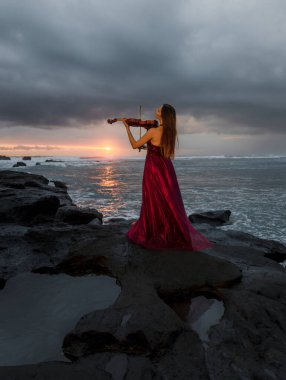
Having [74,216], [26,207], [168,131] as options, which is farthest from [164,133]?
[26,207]

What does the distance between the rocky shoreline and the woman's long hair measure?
1.68 m

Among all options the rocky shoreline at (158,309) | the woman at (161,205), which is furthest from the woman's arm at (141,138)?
the rocky shoreline at (158,309)

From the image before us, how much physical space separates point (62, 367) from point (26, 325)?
1058 millimetres

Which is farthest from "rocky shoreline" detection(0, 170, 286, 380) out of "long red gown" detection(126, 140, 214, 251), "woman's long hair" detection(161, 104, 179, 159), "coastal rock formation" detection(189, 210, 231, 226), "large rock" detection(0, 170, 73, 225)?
"coastal rock formation" detection(189, 210, 231, 226)

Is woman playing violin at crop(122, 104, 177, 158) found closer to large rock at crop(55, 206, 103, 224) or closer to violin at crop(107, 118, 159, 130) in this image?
violin at crop(107, 118, 159, 130)

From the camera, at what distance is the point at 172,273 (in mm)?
4254

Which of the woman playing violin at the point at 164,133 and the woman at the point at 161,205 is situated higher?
the woman playing violin at the point at 164,133

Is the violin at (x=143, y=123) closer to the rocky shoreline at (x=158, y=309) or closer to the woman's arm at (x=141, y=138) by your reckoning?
the woman's arm at (x=141, y=138)

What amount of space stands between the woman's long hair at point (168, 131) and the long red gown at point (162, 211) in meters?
0.16

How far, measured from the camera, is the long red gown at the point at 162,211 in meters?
5.06

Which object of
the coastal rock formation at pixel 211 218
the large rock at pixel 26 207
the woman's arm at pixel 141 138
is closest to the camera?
the woman's arm at pixel 141 138

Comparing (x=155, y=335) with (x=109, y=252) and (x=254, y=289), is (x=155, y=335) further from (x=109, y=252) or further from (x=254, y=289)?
(x=109, y=252)

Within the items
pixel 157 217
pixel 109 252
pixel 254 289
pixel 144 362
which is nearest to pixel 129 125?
pixel 157 217

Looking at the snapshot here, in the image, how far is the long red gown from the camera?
16.6 feet
